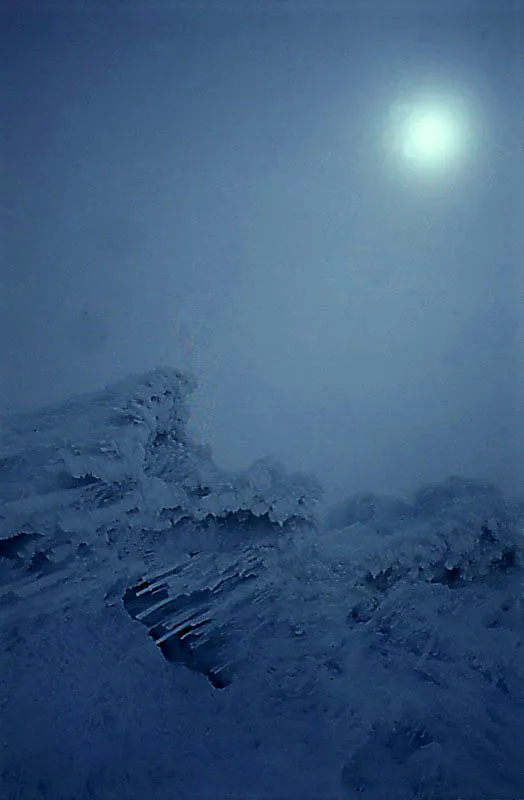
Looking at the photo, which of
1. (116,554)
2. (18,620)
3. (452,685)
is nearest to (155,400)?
(116,554)

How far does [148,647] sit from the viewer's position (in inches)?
36.3

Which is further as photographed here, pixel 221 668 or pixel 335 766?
pixel 221 668

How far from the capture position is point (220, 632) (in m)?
1.00

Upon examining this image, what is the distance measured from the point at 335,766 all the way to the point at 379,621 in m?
0.29

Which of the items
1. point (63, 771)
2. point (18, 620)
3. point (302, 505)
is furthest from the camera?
point (302, 505)

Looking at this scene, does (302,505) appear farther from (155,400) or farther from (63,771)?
(63,771)

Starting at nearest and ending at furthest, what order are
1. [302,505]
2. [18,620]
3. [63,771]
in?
1. [63,771]
2. [18,620]
3. [302,505]

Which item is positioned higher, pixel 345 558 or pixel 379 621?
pixel 345 558

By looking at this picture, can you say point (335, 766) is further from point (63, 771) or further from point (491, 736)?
point (63, 771)

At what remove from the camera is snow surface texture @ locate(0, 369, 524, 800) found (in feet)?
2.72

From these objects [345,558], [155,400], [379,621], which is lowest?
[379,621]

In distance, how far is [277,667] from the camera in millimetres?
964

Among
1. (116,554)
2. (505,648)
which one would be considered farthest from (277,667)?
(505,648)

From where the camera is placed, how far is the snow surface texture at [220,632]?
828mm
